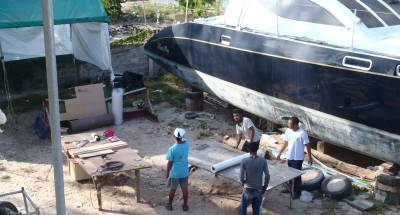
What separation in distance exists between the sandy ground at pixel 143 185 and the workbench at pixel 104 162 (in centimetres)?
27

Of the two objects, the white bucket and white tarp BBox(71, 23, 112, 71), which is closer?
the white bucket

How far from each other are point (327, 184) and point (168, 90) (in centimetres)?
678

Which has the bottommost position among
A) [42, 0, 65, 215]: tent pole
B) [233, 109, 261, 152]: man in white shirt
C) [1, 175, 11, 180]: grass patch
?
[1, 175, 11, 180]: grass patch

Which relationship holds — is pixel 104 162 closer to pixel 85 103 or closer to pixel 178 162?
pixel 178 162

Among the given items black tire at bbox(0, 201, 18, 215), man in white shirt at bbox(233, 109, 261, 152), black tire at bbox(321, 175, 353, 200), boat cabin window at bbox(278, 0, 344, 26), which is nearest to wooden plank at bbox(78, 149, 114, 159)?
black tire at bbox(0, 201, 18, 215)

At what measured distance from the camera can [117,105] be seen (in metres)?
11.9

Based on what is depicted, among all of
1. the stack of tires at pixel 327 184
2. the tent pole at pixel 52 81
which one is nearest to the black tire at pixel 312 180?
the stack of tires at pixel 327 184

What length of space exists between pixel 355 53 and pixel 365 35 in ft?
2.26

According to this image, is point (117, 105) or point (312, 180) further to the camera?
point (117, 105)

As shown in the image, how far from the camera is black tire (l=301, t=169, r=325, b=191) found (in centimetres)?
872

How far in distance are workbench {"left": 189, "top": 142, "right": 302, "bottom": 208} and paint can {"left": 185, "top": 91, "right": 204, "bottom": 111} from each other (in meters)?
3.50

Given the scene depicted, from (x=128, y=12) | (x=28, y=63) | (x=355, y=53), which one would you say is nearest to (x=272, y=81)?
(x=355, y=53)

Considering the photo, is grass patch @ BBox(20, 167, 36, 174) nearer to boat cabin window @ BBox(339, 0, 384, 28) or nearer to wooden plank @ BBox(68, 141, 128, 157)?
wooden plank @ BBox(68, 141, 128, 157)

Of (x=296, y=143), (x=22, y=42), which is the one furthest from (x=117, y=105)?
(x=296, y=143)
